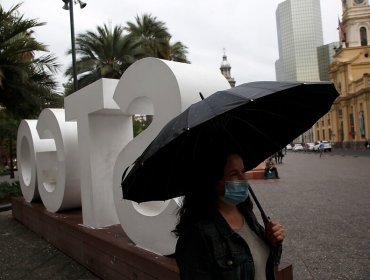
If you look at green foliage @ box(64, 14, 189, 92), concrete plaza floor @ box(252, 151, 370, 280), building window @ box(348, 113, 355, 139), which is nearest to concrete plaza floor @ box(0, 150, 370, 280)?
concrete plaza floor @ box(252, 151, 370, 280)

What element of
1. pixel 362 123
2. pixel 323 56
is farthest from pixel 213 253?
pixel 323 56

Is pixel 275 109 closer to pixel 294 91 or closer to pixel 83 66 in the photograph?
pixel 294 91

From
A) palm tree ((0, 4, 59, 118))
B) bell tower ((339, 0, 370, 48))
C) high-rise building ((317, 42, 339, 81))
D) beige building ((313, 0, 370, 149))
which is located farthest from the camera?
high-rise building ((317, 42, 339, 81))

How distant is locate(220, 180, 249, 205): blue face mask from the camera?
1.93 m

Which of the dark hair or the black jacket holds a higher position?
the dark hair

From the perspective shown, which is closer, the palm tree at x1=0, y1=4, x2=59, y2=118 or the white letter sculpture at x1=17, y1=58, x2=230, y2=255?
the white letter sculpture at x1=17, y1=58, x2=230, y2=255

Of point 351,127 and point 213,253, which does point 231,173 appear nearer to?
point 213,253

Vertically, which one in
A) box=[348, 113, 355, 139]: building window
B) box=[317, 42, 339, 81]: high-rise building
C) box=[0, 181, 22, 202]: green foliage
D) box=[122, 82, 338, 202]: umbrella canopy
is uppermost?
box=[317, 42, 339, 81]: high-rise building

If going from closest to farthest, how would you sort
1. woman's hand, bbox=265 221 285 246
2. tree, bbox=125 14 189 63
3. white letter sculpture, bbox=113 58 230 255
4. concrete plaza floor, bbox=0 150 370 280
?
woman's hand, bbox=265 221 285 246, white letter sculpture, bbox=113 58 230 255, concrete plaza floor, bbox=0 150 370 280, tree, bbox=125 14 189 63

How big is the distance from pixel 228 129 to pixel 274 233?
685mm

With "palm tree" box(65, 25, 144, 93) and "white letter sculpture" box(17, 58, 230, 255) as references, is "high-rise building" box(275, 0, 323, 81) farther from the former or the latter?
"white letter sculpture" box(17, 58, 230, 255)

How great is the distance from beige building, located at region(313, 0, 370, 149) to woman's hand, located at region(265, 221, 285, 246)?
172 feet

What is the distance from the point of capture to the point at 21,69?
39.2 ft

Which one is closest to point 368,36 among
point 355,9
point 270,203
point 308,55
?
point 355,9
